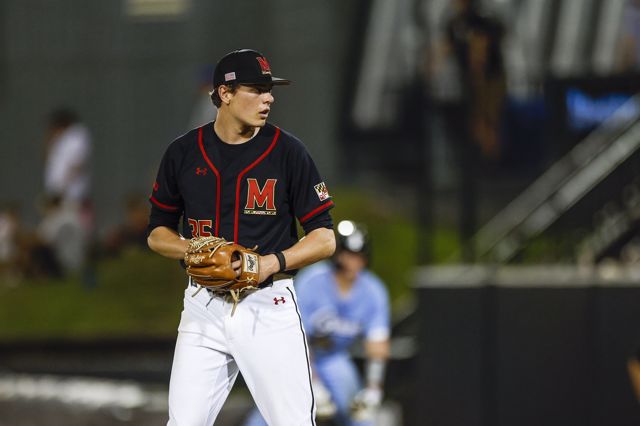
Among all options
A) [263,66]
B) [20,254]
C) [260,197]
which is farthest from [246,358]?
[20,254]

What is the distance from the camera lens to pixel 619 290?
8.83 m

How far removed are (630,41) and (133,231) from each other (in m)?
6.02

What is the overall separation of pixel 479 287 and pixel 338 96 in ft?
23.7

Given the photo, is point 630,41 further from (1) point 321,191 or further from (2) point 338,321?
(1) point 321,191

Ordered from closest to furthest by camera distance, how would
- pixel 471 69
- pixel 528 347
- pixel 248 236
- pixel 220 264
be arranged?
pixel 220 264
pixel 248 236
pixel 528 347
pixel 471 69

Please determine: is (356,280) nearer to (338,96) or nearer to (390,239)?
(390,239)

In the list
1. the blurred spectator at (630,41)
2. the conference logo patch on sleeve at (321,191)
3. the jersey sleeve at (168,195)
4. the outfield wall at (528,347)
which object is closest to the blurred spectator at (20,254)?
the outfield wall at (528,347)

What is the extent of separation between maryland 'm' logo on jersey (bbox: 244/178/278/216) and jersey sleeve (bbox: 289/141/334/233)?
97 millimetres

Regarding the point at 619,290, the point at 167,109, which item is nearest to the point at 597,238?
the point at 619,290

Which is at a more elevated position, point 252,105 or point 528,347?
point 252,105

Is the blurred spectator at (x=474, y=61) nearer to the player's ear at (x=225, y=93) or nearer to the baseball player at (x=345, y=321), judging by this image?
the baseball player at (x=345, y=321)

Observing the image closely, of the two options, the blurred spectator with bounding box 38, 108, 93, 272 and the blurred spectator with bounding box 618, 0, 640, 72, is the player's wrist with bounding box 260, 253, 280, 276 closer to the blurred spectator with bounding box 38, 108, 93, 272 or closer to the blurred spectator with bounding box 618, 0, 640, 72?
the blurred spectator with bounding box 618, 0, 640, 72

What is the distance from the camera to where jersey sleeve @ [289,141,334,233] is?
5.06m

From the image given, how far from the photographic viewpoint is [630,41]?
1106 cm
